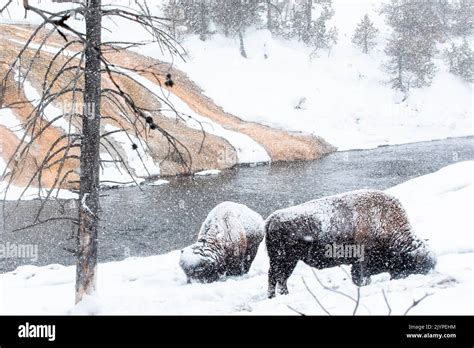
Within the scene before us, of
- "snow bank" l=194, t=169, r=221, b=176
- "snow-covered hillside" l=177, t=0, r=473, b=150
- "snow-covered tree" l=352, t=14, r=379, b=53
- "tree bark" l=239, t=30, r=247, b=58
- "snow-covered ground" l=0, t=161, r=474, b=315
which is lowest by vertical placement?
"snow-covered ground" l=0, t=161, r=474, b=315

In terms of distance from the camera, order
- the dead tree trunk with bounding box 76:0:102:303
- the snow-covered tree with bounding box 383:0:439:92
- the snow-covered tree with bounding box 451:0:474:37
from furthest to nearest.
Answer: the snow-covered tree with bounding box 451:0:474:37 → the snow-covered tree with bounding box 383:0:439:92 → the dead tree trunk with bounding box 76:0:102:303

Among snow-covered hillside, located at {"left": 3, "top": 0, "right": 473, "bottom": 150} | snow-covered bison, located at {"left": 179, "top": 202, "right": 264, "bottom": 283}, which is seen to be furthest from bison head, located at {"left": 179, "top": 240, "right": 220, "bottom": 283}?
snow-covered hillside, located at {"left": 3, "top": 0, "right": 473, "bottom": 150}

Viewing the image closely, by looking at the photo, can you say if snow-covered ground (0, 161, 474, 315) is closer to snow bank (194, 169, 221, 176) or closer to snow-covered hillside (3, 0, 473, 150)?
snow bank (194, 169, 221, 176)

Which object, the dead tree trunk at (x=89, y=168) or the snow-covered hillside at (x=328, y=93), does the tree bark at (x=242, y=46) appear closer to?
the snow-covered hillside at (x=328, y=93)

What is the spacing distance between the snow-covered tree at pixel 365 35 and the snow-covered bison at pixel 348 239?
43.6 metres

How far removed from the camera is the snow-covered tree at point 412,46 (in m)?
42.9

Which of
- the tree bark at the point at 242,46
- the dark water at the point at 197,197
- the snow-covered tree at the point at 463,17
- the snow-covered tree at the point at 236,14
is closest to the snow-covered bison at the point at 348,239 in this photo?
the dark water at the point at 197,197

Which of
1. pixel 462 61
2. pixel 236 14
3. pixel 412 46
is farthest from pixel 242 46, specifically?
pixel 462 61

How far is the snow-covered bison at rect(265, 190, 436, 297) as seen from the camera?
7348 mm

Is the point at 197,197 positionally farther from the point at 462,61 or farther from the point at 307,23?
the point at 462,61

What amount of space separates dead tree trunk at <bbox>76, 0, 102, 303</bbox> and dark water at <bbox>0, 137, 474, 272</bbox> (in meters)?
3.80

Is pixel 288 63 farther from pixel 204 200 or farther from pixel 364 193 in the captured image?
pixel 364 193

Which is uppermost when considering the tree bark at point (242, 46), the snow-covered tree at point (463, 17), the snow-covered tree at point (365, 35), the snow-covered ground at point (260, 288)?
the snow-covered tree at point (463, 17)
